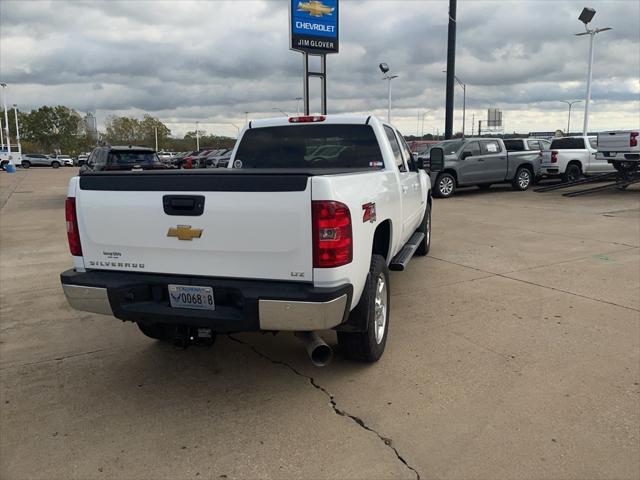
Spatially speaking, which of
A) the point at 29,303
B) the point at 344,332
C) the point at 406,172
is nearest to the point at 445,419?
the point at 344,332

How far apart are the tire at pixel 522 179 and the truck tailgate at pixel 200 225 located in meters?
16.7

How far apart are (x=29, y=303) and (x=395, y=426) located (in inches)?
179

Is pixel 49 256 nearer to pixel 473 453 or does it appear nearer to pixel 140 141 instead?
pixel 473 453

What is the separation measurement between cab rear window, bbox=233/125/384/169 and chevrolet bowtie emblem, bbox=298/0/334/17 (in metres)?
15.5

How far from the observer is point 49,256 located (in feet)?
27.3

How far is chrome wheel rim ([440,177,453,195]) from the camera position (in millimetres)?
16781

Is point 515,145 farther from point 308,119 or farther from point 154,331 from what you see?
point 154,331

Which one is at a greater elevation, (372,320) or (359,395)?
(372,320)

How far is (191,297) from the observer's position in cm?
327

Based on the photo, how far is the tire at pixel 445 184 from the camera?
55.1ft

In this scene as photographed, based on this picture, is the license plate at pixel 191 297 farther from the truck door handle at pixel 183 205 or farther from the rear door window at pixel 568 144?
the rear door window at pixel 568 144

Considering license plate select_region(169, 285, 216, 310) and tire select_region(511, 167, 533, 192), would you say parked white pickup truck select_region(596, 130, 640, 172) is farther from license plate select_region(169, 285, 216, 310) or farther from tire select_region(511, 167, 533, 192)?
license plate select_region(169, 285, 216, 310)

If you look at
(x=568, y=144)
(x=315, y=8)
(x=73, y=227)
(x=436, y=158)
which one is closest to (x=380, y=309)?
(x=73, y=227)

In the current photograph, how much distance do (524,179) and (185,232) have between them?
56.1 feet
